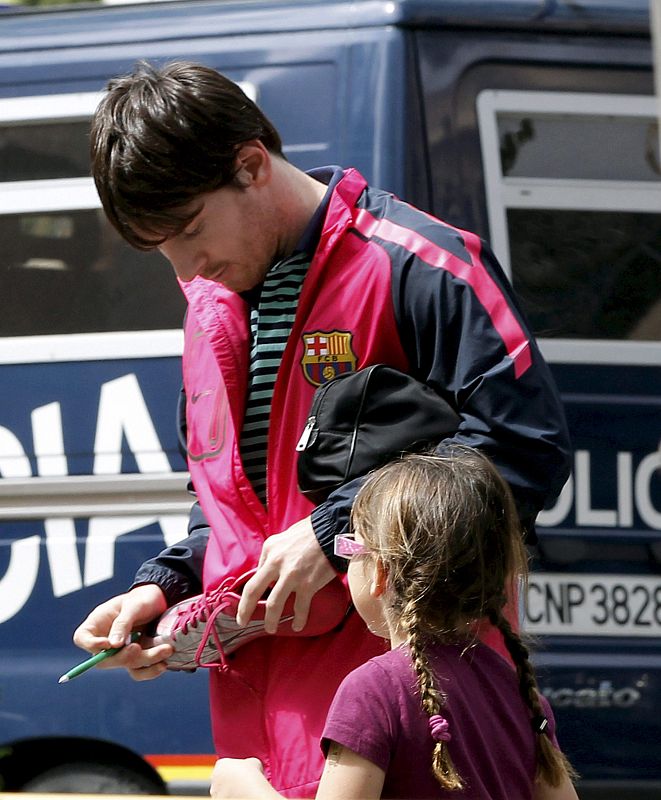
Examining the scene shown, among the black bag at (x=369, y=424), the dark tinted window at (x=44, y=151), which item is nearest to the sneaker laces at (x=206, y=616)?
the black bag at (x=369, y=424)

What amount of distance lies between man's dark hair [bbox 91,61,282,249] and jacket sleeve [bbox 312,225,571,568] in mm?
298

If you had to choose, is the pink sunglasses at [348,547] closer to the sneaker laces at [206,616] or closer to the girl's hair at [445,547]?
the girl's hair at [445,547]

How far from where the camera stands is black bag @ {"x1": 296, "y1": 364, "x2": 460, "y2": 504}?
1714 mm

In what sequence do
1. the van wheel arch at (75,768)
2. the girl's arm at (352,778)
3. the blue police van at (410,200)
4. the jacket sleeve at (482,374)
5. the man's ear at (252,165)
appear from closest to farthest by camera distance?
the girl's arm at (352,778) < the jacket sleeve at (482,374) < the man's ear at (252,165) < the blue police van at (410,200) < the van wheel arch at (75,768)

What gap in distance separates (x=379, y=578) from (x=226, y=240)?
564 millimetres

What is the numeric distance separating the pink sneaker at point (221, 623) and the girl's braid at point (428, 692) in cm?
21

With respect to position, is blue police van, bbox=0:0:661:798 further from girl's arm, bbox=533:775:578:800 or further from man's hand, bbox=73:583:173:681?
girl's arm, bbox=533:775:578:800

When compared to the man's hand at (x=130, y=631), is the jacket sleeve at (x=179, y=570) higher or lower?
higher

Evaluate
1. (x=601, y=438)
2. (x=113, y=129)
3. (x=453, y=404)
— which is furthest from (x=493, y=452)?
(x=601, y=438)

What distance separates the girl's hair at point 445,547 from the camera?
60.6 inches

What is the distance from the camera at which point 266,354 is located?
185 centimetres

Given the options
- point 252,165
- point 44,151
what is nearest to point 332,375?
point 252,165

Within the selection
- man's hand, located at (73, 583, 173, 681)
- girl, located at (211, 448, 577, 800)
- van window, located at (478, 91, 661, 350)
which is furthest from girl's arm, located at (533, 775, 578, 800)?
van window, located at (478, 91, 661, 350)

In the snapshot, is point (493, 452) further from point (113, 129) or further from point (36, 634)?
point (36, 634)
